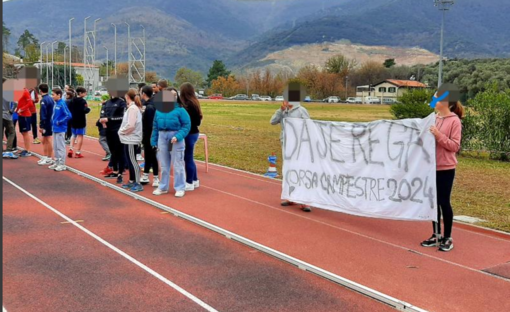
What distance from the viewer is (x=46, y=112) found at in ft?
41.3

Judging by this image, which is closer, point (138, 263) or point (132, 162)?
point (138, 263)

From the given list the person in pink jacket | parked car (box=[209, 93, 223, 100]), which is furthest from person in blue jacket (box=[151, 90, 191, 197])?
parked car (box=[209, 93, 223, 100])

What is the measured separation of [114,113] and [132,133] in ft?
4.03

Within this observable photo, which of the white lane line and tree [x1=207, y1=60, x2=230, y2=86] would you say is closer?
the white lane line

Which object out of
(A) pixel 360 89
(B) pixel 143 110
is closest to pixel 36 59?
(A) pixel 360 89

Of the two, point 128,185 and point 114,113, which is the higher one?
point 114,113

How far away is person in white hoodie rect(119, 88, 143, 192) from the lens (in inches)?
393

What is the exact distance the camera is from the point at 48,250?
6.36 meters

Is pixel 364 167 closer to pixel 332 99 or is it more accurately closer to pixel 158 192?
pixel 158 192

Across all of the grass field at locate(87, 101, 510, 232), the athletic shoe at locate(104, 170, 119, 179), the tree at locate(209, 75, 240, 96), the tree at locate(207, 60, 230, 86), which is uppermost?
the tree at locate(207, 60, 230, 86)

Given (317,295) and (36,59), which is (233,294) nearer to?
(317,295)

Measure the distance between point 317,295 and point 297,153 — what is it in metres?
3.94

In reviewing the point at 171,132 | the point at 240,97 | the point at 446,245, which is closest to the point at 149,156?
the point at 171,132

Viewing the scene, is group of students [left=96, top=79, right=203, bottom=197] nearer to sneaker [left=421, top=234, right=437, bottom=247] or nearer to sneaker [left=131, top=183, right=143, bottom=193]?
sneaker [left=131, top=183, right=143, bottom=193]
